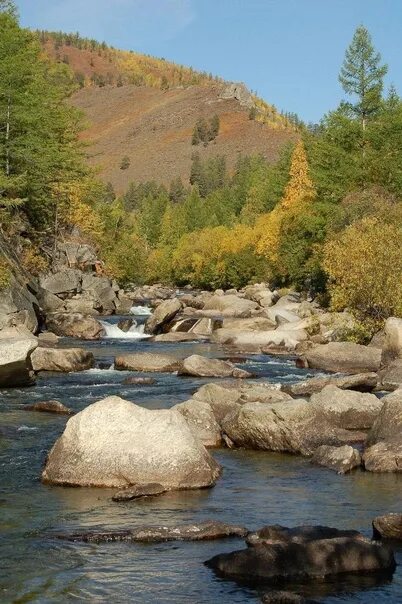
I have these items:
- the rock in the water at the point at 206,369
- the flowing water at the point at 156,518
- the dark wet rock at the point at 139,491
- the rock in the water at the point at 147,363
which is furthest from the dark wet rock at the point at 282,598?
the rock in the water at the point at 147,363

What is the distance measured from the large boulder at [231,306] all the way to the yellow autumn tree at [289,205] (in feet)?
36.5

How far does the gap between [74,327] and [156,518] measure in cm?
3124

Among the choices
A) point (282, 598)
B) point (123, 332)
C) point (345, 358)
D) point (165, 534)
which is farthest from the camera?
point (123, 332)

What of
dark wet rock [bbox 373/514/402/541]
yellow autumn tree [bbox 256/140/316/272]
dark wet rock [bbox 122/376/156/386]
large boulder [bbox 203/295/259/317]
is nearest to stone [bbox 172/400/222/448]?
dark wet rock [bbox 373/514/402/541]

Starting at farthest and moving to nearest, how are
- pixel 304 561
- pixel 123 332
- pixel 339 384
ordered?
pixel 123 332 → pixel 339 384 → pixel 304 561

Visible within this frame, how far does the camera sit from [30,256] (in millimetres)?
52781

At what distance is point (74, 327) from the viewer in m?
44.0

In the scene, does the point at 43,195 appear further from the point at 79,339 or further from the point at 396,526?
the point at 396,526

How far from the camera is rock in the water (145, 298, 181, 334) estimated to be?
46.3 m

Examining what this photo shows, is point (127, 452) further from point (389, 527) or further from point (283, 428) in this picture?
point (389, 527)

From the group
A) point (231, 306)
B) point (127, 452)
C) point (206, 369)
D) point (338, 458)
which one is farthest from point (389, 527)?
point (231, 306)

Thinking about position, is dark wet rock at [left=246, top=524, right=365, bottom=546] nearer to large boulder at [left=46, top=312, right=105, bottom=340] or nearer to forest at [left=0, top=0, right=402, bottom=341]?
forest at [left=0, top=0, right=402, bottom=341]

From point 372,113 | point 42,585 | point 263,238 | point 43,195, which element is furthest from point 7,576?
point 263,238

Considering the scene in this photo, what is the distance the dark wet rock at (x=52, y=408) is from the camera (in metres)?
22.4
